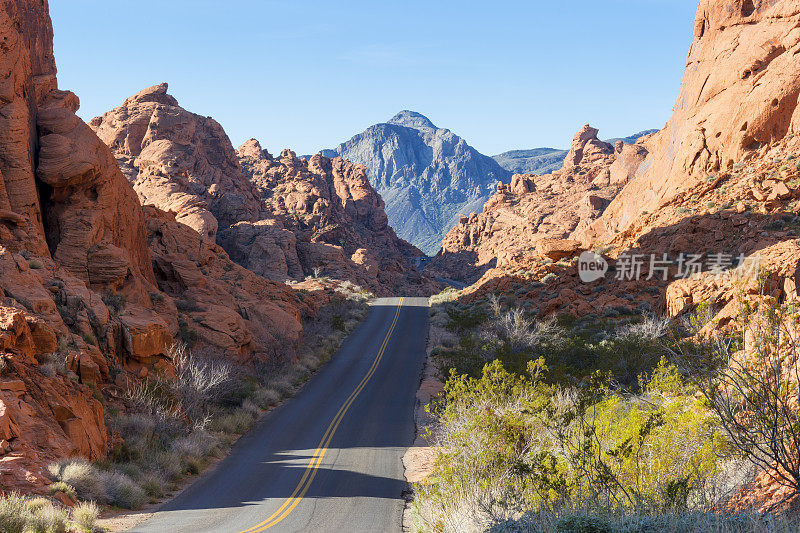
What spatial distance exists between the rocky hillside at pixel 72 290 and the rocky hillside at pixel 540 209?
2297 inches

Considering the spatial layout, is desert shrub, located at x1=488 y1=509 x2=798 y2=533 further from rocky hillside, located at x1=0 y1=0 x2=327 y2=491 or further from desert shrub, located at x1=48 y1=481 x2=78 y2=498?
rocky hillside, located at x1=0 y1=0 x2=327 y2=491

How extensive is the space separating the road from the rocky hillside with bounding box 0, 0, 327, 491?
3.19 m

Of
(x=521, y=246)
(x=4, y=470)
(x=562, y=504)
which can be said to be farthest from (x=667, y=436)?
(x=521, y=246)

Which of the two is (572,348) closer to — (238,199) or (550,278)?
(550,278)

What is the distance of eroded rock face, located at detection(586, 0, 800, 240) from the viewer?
33.5 m

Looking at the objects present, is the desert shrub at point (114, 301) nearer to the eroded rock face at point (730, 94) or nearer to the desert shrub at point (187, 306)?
the desert shrub at point (187, 306)

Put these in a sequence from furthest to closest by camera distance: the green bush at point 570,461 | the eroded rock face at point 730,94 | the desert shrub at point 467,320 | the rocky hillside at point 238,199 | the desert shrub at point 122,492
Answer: the rocky hillside at point 238,199 → the desert shrub at point 467,320 → the eroded rock face at point 730,94 → the desert shrub at point 122,492 → the green bush at point 570,461

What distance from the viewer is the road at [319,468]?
12258mm

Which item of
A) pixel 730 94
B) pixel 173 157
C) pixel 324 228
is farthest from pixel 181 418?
pixel 324 228

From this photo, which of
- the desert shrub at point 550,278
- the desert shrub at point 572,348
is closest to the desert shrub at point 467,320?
the desert shrub at point 572,348

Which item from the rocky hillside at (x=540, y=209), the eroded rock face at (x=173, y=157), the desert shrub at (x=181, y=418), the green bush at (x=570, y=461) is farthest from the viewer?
the rocky hillside at (x=540, y=209)

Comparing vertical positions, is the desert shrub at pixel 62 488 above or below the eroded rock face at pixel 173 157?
below

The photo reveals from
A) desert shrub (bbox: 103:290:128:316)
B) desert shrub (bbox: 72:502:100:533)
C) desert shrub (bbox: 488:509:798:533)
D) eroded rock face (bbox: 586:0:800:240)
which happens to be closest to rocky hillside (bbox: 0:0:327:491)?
desert shrub (bbox: 103:290:128:316)

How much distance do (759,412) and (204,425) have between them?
56.1 feet
